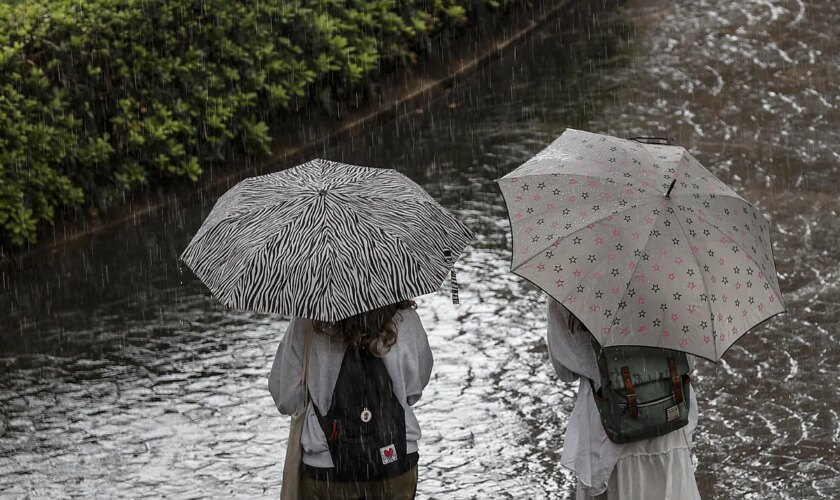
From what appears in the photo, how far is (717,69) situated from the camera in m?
11.7

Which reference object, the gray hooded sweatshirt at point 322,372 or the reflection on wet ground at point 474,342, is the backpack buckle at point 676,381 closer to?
the gray hooded sweatshirt at point 322,372

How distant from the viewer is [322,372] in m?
4.05

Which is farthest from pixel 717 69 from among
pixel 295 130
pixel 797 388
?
pixel 797 388

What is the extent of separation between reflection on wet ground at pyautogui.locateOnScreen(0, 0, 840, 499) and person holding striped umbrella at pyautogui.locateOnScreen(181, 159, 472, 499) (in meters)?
1.88

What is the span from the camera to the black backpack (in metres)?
4.05

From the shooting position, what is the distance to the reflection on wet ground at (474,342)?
242 inches

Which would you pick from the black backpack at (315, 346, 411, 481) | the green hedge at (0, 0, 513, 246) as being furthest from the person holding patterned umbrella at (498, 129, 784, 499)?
the green hedge at (0, 0, 513, 246)

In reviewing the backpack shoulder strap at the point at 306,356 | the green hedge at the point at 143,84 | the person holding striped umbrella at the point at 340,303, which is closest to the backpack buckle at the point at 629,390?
the person holding striped umbrella at the point at 340,303

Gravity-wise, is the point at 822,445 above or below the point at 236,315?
below

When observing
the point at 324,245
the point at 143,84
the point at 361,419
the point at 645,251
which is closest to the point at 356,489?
the point at 361,419

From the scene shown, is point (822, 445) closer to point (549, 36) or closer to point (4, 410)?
point (4, 410)

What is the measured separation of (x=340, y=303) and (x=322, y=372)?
0.32 metres

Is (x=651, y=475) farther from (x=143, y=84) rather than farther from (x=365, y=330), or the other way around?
(x=143, y=84)

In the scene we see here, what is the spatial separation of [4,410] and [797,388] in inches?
175
